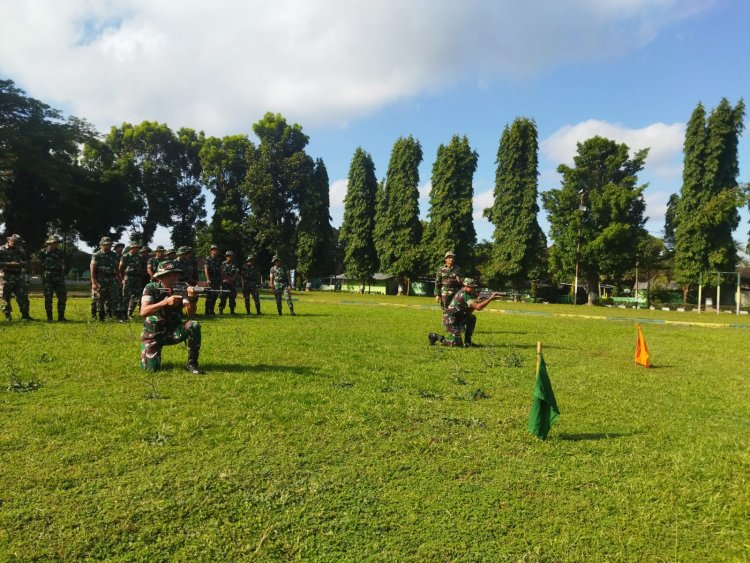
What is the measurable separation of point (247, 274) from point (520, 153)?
40.5m

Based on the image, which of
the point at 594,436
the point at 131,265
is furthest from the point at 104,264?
the point at 594,436

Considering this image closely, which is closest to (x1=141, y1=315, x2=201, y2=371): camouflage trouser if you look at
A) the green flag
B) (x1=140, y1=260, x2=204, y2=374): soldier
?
(x1=140, y1=260, x2=204, y2=374): soldier

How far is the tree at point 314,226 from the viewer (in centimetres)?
5578

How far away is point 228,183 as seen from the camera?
180 ft

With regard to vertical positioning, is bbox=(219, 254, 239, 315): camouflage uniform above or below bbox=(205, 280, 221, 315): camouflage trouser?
above

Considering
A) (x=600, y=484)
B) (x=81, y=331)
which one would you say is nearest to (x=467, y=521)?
(x=600, y=484)

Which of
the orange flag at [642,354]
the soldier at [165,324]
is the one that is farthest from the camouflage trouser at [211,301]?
the orange flag at [642,354]

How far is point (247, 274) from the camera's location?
16469 millimetres

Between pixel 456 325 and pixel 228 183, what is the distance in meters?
48.9

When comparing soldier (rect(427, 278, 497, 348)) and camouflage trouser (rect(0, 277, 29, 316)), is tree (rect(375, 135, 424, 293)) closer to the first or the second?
soldier (rect(427, 278, 497, 348))

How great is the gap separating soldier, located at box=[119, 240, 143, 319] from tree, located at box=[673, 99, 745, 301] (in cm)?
4185

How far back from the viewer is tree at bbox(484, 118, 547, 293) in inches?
1892

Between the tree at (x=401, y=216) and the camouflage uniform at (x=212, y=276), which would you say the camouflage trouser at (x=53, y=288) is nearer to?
the camouflage uniform at (x=212, y=276)

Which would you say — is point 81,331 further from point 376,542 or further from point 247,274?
point 376,542
